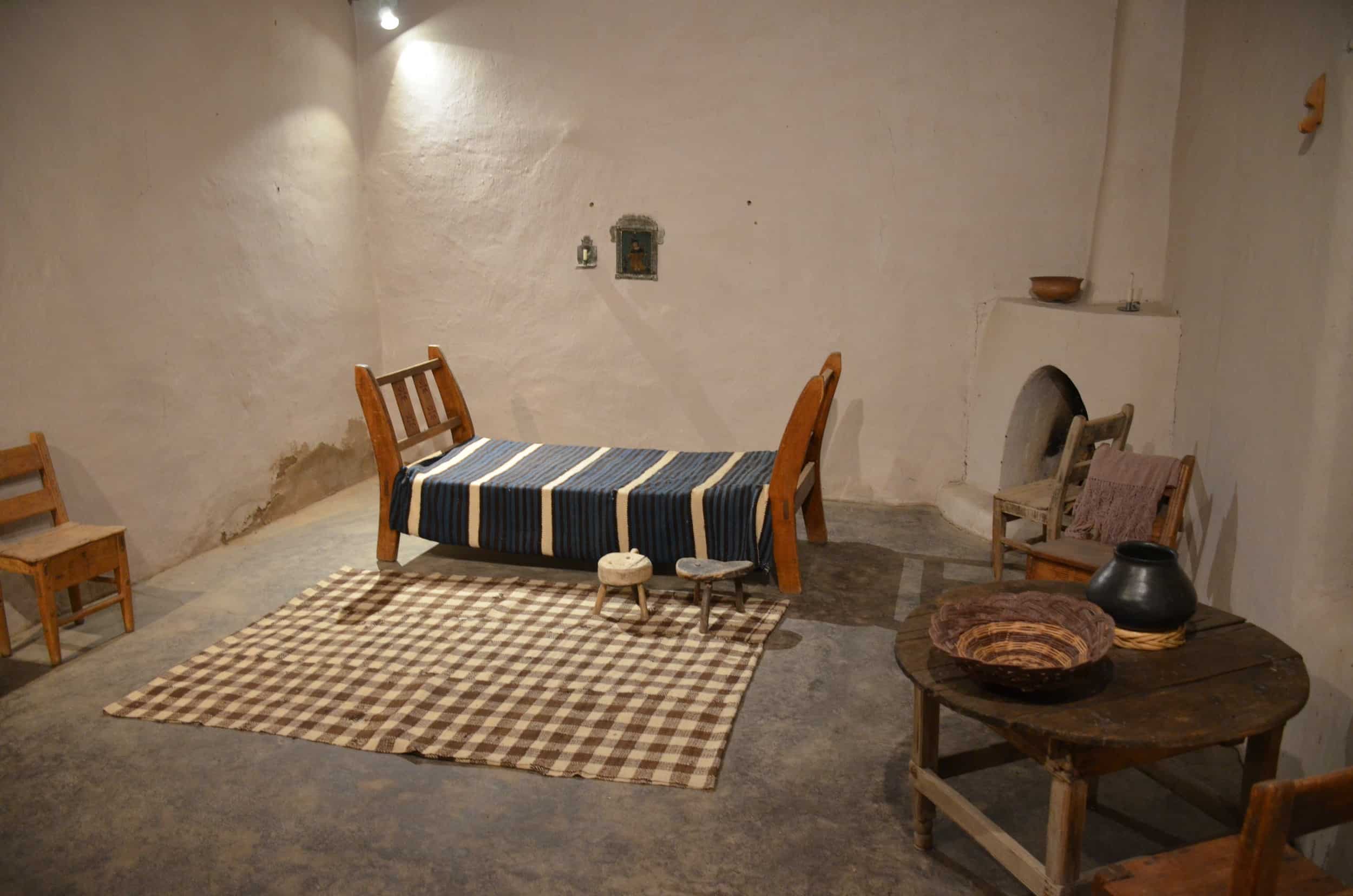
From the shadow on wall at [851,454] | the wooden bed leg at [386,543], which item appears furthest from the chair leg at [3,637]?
the shadow on wall at [851,454]

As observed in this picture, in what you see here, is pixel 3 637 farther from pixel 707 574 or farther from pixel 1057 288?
pixel 1057 288

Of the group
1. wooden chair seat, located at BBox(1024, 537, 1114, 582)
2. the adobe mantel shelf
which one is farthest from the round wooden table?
the adobe mantel shelf

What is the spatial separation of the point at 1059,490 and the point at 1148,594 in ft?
5.55

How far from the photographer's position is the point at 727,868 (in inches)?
111

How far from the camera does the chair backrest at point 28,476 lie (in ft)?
13.6

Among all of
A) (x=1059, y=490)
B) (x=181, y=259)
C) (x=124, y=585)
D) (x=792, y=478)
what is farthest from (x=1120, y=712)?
(x=181, y=259)

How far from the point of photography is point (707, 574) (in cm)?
430

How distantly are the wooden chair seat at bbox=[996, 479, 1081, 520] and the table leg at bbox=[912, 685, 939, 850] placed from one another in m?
1.75

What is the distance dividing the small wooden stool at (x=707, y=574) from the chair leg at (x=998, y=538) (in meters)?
1.16

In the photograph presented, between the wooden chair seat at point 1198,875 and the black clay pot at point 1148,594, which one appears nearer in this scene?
the wooden chair seat at point 1198,875

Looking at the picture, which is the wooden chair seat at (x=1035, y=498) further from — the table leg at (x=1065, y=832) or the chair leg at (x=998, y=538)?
the table leg at (x=1065, y=832)

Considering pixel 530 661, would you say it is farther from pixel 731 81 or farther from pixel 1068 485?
pixel 731 81

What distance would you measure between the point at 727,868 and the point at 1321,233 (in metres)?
2.61

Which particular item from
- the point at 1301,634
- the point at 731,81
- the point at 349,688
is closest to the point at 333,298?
the point at 731,81
